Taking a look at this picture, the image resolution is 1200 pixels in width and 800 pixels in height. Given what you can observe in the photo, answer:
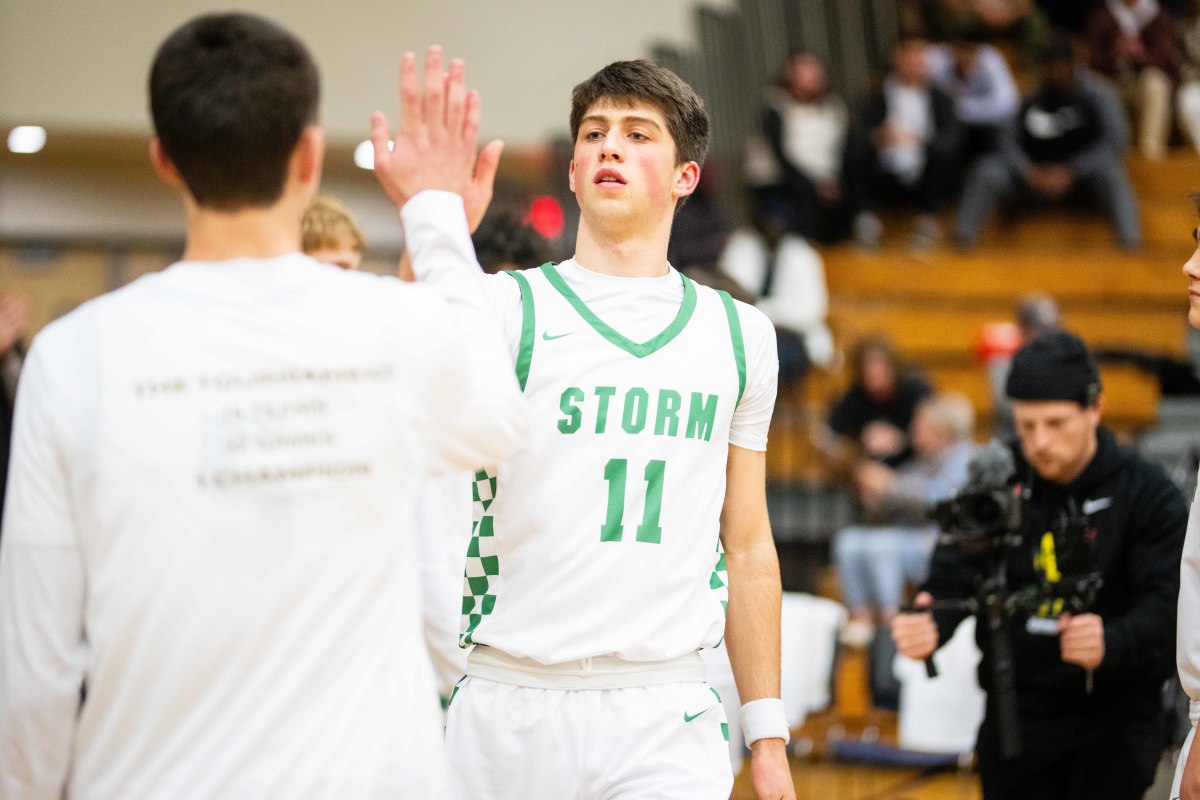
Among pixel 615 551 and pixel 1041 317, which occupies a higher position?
pixel 1041 317

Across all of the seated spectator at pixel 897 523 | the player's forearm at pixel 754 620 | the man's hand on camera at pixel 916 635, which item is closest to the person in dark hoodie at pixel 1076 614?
the man's hand on camera at pixel 916 635

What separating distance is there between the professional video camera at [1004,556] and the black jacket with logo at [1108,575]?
0.17 ft

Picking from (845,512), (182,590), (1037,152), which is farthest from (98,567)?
(1037,152)

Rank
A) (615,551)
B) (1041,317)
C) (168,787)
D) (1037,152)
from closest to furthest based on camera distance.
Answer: (168,787) < (615,551) < (1041,317) < (1037,152)

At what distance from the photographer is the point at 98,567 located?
2.38 metres

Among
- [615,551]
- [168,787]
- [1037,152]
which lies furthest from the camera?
[1037,152]

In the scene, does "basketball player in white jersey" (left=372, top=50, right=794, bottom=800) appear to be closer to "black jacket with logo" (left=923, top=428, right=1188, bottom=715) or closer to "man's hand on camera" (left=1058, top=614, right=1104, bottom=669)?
"man's hand on camera" (left=1058, top=614, right=1104, bottom=669)

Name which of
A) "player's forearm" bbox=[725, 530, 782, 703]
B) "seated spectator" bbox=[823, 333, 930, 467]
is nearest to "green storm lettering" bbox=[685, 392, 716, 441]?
"player's forearm" bbox=[725, 530, 782, 703]

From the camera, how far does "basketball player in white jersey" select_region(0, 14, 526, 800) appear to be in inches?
93.0

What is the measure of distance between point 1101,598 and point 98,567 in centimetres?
363

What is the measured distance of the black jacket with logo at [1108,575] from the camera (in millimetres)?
4797

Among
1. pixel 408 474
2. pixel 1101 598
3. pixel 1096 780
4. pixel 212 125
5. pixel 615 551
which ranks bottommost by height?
pixel 1096 780

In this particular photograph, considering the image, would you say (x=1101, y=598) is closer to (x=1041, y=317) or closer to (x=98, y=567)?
(x=98, y=567)

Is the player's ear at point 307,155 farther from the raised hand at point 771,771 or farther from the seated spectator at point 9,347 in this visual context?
the seated spectator at point 9,347
